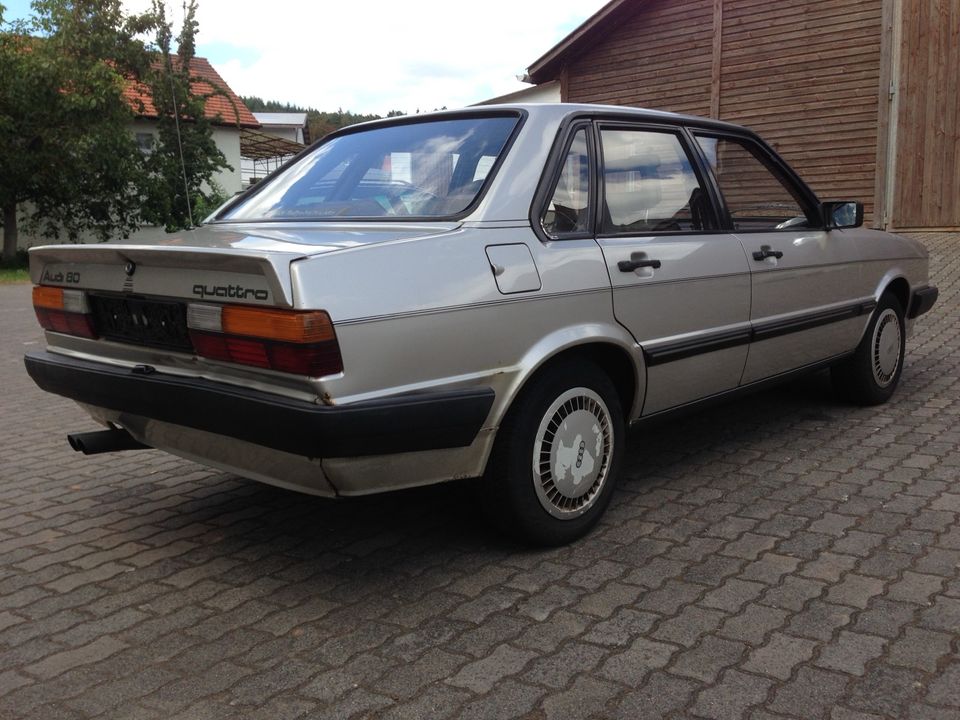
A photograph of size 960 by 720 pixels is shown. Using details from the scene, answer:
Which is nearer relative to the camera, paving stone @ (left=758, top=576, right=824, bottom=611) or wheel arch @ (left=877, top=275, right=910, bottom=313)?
paving stone @ (left=758, top=576, right=824, bottom=611)

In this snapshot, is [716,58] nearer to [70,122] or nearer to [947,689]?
[947,689]

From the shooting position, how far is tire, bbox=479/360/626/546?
312cm

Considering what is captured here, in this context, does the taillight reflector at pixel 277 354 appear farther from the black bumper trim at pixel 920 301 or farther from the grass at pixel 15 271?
the grass at pixel 15 271

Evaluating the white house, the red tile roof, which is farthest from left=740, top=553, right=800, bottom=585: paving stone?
the white house

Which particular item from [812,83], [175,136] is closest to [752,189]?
[812,83]

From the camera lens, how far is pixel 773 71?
1460 centimetres

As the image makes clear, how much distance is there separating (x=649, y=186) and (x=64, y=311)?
7.79ft

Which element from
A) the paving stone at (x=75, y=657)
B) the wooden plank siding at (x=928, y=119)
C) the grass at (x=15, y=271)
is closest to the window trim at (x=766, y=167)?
the paving stone at (x=75, y=657)

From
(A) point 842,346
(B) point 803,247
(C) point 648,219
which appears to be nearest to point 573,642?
(C) point 648,219

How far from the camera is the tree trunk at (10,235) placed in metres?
22.8

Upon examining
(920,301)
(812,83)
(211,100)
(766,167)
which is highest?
(211,100)

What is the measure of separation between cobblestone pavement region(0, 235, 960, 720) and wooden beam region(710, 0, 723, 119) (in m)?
12.0

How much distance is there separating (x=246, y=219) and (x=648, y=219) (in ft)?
5.47

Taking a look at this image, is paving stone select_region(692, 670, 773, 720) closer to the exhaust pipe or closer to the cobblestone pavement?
the cobblestone pavement
